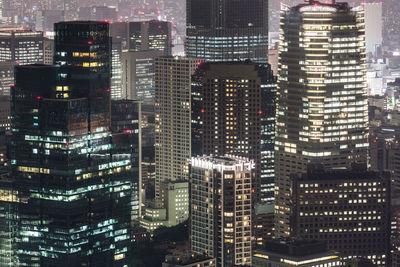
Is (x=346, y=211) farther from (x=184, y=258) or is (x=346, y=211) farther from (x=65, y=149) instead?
(x=65, y=149)

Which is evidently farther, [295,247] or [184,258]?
[184,258]

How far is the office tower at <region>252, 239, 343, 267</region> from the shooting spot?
160250 mm

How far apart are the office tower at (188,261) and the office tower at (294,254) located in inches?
257

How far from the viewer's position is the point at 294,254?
527 ft

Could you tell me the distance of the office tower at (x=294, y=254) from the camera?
160 m

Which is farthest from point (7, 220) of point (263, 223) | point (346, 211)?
point (263, 223)

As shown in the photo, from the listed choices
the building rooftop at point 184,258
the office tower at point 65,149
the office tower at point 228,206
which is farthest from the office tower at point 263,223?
the office tower at point 65,149

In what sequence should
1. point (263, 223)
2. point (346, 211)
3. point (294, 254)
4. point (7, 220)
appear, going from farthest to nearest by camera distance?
1. point (263, 223)
2. point (346, 211)
3. point (7, 220)
4. point (294, 254)

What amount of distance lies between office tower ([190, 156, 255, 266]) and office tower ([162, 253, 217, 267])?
346 cm

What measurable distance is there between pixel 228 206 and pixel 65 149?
25598 millimetres

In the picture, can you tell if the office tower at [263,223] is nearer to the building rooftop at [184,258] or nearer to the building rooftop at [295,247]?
the building rooftop at [184,258]

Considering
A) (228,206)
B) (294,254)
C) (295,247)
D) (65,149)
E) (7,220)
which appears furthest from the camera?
(228,206)

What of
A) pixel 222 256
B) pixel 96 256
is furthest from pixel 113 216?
pixel 222 256

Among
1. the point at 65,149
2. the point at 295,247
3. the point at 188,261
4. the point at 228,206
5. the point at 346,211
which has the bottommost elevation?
the point at 188,261
